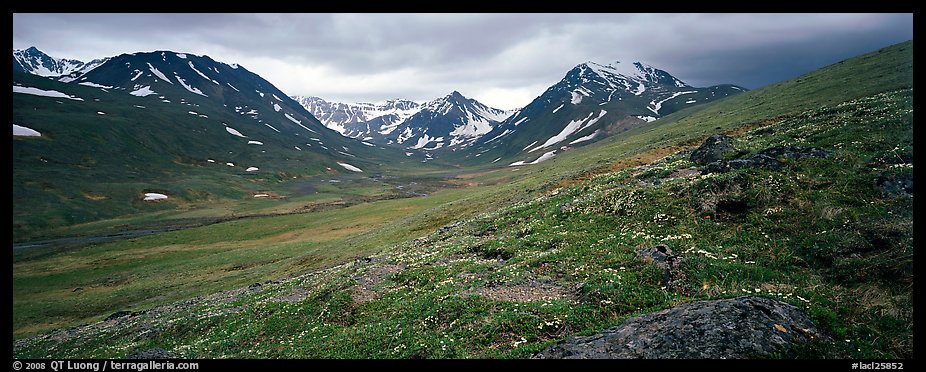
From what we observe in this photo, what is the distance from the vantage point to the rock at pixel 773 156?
21.6 metres

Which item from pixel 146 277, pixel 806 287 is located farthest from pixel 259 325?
pixel 146 277

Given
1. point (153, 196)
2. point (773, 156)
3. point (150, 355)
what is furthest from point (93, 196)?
point (773, 156)

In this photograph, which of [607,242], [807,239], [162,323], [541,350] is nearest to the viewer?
[541,350]

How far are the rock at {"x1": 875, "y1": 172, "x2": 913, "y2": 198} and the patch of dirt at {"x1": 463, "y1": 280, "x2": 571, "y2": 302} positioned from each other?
1452 cm

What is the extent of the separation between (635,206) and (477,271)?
10.6 meters

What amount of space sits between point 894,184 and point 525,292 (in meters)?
16.8

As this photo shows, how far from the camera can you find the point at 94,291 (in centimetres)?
4675

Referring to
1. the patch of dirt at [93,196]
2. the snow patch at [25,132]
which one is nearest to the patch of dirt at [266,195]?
the patch of dirt at [93,196]

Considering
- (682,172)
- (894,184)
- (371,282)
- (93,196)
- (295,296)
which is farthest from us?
(93,196)

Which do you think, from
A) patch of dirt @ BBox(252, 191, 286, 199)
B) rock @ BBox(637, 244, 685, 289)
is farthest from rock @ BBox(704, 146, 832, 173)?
patch of dirt @ BBox(252, 191, 286, 199)

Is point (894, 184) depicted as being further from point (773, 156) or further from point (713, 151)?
point (713, 151)

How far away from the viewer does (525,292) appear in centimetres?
1656

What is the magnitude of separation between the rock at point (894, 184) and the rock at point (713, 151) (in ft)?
38.7

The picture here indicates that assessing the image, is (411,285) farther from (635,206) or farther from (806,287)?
(806,287)
